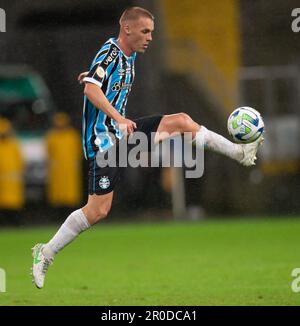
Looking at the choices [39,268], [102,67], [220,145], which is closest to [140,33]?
[102,67]

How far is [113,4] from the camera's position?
16.2m

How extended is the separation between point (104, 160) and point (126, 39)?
0.99m

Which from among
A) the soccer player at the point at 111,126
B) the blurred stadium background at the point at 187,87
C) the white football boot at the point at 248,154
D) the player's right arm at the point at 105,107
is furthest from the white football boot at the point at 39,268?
the blurred stadium background at the point at 187,87

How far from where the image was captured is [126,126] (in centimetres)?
764

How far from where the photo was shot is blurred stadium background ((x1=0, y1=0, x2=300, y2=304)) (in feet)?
51.8

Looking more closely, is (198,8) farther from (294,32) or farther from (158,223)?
(158,223)

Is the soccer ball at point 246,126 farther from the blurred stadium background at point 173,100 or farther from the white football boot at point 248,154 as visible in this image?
the blurred stadium background at point 173,100

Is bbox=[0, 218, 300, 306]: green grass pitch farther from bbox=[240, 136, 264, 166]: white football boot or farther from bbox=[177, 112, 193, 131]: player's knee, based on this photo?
bbox=[177, 112, 193, 131]: player's knee

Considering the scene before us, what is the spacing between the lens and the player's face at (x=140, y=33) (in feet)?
26.8

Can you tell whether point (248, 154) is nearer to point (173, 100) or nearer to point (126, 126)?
point (126, 126)

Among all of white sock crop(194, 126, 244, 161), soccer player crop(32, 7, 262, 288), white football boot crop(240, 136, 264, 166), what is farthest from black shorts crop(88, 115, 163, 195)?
white football boot crop(240, 136, 264, 166)

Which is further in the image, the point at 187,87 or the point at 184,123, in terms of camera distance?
the point at 187,87

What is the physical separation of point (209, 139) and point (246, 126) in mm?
310
